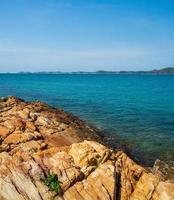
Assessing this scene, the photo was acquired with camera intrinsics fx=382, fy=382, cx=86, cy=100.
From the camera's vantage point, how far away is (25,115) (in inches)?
1512

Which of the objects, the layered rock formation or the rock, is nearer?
the layered rock formation

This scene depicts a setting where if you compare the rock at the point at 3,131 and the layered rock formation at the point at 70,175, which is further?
the rock at the point at 3,131

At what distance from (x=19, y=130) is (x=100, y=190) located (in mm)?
10817

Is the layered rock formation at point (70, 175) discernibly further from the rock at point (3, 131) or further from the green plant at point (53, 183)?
the rock at point (3, 131)

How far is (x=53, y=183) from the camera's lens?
24.1 metres

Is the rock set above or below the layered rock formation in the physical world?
above

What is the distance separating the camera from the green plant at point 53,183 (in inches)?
945

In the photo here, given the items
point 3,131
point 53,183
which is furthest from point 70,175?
point 3,131

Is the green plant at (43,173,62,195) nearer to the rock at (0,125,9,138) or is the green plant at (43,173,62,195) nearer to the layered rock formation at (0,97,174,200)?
the layered rock formation at (0,97,174,200)

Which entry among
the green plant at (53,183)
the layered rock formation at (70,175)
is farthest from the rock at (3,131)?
the green plant at (53,183)

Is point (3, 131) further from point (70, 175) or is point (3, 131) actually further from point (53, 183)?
point (53, 183)

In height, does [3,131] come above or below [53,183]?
above

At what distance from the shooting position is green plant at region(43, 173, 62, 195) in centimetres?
2402

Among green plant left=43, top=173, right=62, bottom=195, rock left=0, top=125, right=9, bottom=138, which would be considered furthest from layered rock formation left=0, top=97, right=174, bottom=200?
rock left=0, top=125, right=9, bottom=138
